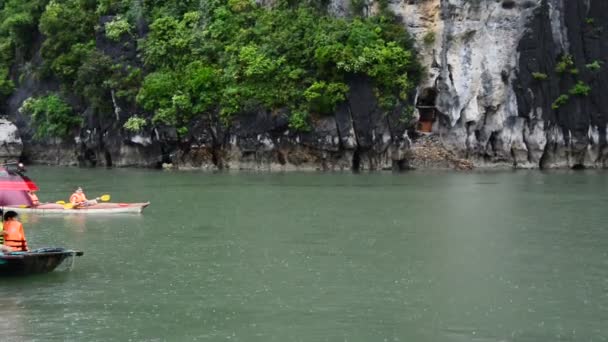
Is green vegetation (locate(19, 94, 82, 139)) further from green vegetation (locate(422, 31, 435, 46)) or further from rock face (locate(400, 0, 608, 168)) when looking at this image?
rock face (locate(400, 0, 608, 168))

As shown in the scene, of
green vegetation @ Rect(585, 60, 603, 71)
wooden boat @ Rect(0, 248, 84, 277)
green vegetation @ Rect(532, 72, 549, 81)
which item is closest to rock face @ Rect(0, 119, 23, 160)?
green vegetation @ Rect(532, 72, 549, 81)

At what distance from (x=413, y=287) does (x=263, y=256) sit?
4.49m

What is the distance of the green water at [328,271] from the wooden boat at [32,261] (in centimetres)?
22

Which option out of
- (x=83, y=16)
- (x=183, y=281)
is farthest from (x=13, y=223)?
(x=83, y=16)

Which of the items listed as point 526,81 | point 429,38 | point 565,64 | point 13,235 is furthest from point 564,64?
point 13,235

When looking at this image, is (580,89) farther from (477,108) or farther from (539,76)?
(477,108)

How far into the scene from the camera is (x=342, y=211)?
1142 inches

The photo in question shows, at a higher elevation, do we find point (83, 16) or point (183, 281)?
point (83, 16)

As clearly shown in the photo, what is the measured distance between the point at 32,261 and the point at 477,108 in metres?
32.5

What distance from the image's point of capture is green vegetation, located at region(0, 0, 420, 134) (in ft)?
157

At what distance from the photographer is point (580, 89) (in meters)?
46.4

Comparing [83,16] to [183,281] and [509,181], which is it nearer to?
[509,181]

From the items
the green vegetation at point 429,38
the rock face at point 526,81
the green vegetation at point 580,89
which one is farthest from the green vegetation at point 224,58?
the green vegetation at point 580,89

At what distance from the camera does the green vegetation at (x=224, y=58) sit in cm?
4772
